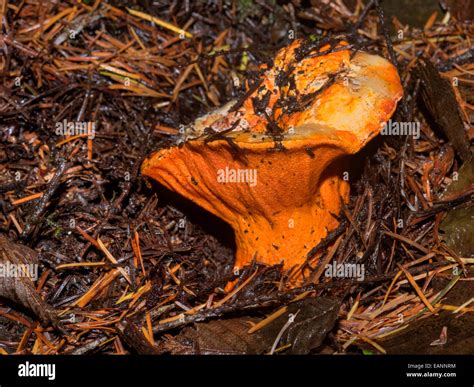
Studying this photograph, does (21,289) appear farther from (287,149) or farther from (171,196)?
(287,149)

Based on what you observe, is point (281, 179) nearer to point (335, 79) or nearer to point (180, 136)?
point (335, 79)

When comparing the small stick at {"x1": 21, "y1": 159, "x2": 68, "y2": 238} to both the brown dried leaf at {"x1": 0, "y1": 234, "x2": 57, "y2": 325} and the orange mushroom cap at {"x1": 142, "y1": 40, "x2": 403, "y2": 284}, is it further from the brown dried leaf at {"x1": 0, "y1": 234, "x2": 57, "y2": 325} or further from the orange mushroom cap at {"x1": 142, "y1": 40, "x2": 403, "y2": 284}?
the orange mushroom cap at {"x1": 142, "y1": 40, "x2": 403, "y2": 284}

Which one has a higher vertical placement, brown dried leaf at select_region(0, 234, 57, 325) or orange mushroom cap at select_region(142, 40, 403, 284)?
orange mushroom cap at select_region(142, 40, 403, 284)

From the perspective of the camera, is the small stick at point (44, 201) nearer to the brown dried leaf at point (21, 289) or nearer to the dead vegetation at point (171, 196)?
the dead vegetation at point (171, 196)

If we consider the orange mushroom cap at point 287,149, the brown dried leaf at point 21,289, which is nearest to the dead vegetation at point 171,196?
the brown dried leaf at point 21,289

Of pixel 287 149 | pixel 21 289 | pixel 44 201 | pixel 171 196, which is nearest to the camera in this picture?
pixel 287 149

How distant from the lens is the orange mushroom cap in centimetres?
257

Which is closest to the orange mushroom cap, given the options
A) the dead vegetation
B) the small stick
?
the dead vegetation

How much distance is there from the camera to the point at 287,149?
244 cm

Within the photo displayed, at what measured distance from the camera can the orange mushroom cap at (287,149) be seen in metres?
2.57

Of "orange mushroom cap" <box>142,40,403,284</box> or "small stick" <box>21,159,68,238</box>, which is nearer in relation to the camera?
"orange mushroom cap" <box>142,40,403,284</box>

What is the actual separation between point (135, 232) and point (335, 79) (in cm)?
149

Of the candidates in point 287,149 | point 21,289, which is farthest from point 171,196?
point 287,149

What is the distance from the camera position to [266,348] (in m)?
2.71
